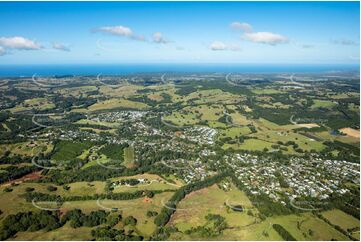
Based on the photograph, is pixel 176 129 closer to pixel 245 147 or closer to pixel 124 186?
pixel 245 147

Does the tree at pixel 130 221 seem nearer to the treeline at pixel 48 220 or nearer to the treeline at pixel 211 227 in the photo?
the treeline at pixel 48 220

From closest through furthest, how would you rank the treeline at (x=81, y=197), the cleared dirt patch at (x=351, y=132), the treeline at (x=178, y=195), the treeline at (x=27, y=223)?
1. the treeline at (x=27, y=223)
2. the treeline at (x=178, y=195)
3. the treeline at (x=81, y=197)
4. the cleared dirt patch at (x=351, y=132)

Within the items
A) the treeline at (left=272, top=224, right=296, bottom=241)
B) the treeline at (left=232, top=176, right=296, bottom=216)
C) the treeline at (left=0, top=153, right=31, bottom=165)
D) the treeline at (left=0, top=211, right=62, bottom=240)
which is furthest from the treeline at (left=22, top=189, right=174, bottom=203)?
the treeline at (left=272, top=224, right=296, bottom=241)

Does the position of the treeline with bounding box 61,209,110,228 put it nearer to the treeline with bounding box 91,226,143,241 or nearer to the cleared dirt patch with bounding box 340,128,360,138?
the treeline with bounding box 91,226,143,241

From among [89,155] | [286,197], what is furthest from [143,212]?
[89,155]

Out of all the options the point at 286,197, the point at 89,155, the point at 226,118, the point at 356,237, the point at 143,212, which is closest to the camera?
the point at 356,237

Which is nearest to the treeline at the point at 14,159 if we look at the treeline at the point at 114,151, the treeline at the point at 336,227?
the treeline at the point at 114,151
